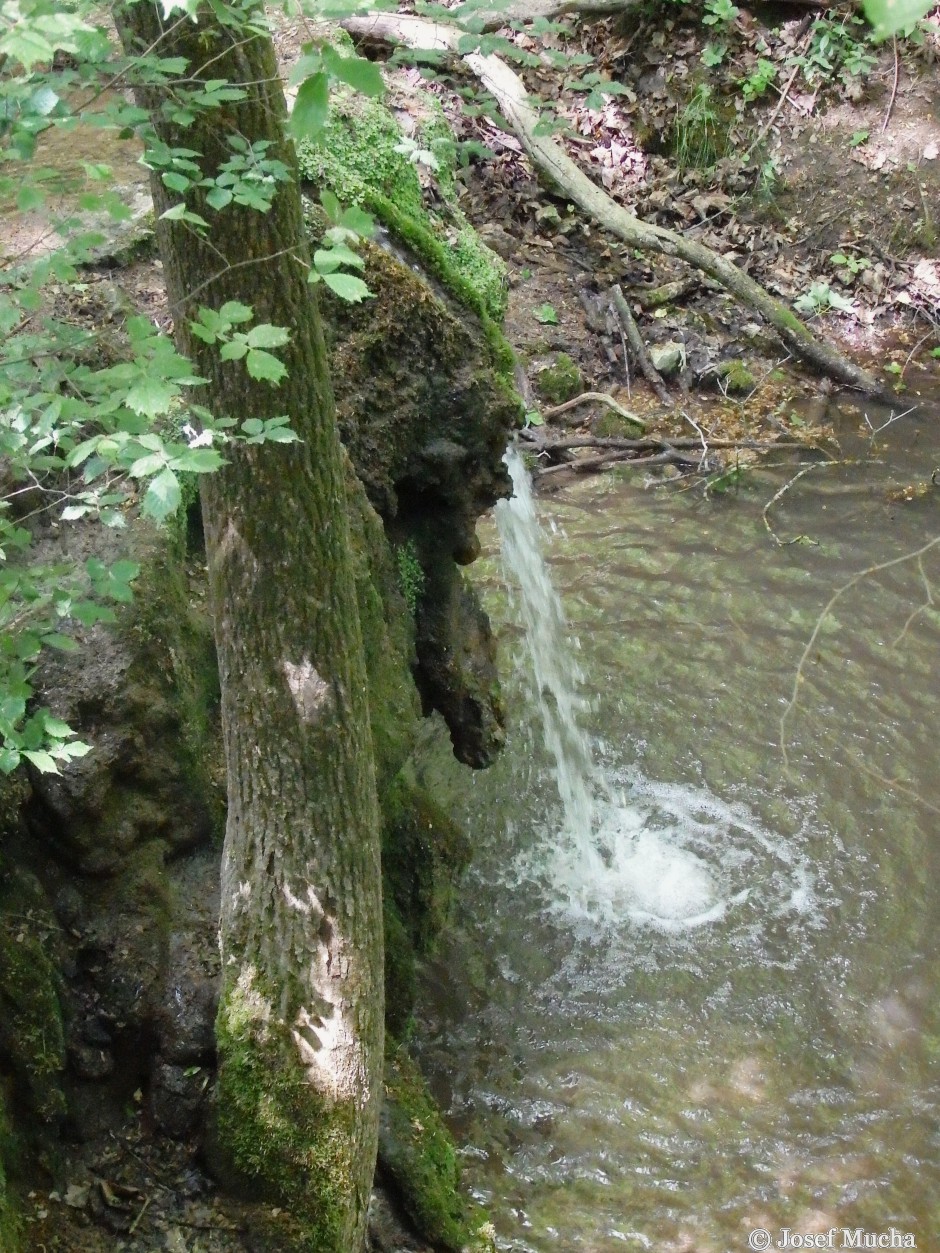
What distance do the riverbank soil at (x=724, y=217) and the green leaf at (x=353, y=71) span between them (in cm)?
640

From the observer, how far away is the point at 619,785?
5.52 metres

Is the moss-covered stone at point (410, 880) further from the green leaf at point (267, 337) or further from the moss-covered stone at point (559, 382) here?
the moss-covered stone at point (559, 382)

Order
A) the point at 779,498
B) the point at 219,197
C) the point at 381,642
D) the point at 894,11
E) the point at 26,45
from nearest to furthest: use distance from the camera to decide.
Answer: the point at 894,11
the point at 26,45
the point at 219,197
the point at 381,642
the point at 779,498

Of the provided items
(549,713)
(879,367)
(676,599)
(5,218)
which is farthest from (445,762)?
(879,367)

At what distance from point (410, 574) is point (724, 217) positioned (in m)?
7.05

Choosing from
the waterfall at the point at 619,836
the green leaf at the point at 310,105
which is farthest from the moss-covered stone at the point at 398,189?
the green leaf at the point at 310,105

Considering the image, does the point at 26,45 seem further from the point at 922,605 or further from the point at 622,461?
the point at 622,461

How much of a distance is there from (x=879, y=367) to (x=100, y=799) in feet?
26.2

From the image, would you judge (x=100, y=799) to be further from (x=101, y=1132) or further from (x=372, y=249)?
(x=372, y=249)

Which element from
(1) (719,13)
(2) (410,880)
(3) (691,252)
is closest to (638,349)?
(3) (691,252)

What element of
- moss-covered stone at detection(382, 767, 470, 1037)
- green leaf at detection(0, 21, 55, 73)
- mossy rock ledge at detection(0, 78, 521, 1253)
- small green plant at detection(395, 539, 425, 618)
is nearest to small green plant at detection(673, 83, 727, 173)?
mossy rock ledge at detection(0, 78, 521, 1253)

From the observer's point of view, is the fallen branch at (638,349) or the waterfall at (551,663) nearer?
the waterfall at (551,663)

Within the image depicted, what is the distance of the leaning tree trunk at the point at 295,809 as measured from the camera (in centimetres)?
255

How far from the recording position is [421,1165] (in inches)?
130
